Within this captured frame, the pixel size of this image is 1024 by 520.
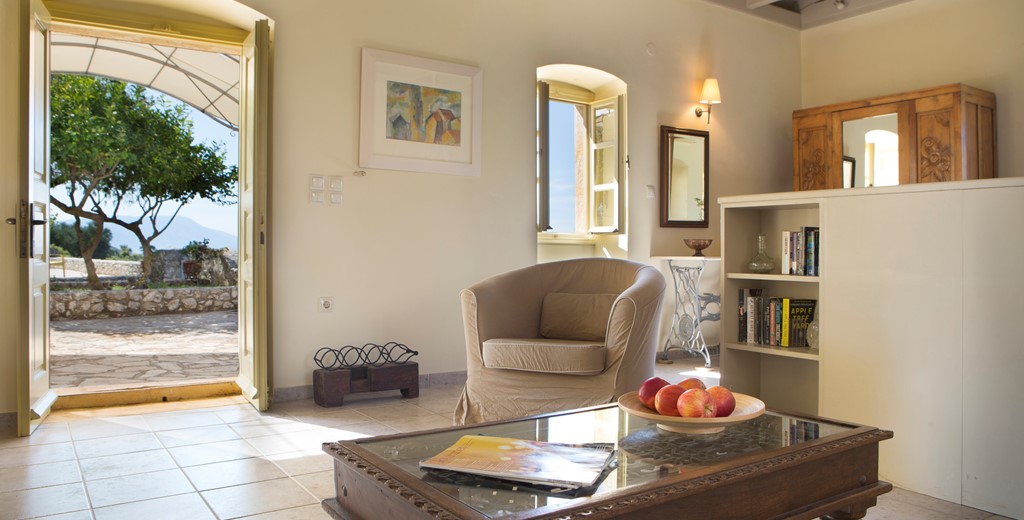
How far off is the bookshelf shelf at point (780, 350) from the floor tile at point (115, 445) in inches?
106

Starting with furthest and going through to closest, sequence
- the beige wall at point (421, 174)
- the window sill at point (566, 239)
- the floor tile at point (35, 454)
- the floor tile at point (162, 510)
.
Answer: the window sill at point (566, 239) < the beige wall at point (421, 174) < the floor tile at point (35, 454) < the floor tile at point (162, 510)

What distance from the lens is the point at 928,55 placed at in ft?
20.3

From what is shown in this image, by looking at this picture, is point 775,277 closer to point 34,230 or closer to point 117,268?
point 34,230

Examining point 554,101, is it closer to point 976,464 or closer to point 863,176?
point 863,176

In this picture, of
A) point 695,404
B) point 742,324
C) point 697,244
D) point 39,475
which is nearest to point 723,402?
point 695,404

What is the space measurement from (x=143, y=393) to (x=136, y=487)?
1.74m

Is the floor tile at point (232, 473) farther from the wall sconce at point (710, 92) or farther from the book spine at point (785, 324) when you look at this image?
the wall sconce at point (710, 92)

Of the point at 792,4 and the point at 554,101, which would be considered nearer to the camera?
the point at 554,101

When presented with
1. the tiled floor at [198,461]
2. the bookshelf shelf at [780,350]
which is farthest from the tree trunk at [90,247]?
the bookshelf shelf at [780,350]

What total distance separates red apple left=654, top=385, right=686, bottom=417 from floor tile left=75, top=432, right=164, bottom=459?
7.94ft

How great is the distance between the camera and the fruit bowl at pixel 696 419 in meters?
1.81

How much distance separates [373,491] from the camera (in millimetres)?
1502

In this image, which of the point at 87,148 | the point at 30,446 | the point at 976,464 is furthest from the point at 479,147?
the point at 87,148

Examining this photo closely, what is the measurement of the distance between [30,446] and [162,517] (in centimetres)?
136
